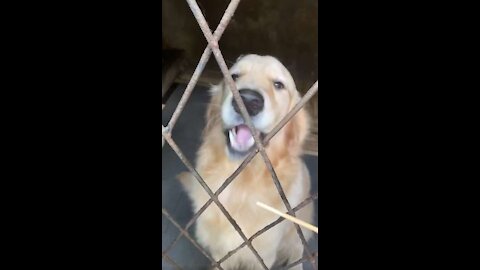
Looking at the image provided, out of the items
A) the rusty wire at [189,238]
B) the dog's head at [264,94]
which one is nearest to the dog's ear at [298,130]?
the dog's head at [264,94]

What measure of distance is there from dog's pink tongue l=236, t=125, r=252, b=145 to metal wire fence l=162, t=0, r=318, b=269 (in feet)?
0.04

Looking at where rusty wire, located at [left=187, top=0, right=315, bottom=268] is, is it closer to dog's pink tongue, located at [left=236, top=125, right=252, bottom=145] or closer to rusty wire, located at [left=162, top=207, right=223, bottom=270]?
dog's pink tongue, located at [left=236, top=125, right=252, bottom=145]

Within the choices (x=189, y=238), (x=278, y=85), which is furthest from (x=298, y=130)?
(x=189, y=238)

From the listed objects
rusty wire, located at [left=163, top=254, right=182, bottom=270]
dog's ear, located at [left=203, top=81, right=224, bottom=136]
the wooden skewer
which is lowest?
rusty wire, located at [left=163, top=254, right=182, bottom=270]

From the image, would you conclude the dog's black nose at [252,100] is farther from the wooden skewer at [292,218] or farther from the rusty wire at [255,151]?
the wooden skewer at [292,218]

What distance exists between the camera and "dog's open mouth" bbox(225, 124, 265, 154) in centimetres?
61

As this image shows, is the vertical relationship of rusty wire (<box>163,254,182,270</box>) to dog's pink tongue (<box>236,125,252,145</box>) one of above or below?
below

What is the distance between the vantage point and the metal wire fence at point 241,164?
546 mm

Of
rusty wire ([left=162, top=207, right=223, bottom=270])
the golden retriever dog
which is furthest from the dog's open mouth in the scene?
rusty wire ([left=162, top=207, right=223, bottom=270])

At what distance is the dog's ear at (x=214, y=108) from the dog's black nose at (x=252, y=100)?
0.03m

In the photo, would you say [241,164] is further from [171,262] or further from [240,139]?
[171,262]
